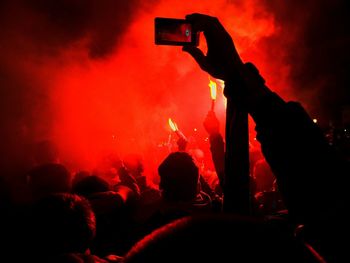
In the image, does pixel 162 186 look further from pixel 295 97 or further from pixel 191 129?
pixel 295 97

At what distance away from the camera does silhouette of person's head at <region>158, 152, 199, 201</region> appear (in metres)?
2.24

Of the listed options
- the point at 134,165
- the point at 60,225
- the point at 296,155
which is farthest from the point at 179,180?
the point at 134,165

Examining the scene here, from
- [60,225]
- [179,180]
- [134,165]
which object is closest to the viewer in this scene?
[60,225]

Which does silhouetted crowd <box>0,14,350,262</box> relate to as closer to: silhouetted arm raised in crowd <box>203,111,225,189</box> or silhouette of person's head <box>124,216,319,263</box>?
silhouette of person's head <box>124,216,319,263</box>

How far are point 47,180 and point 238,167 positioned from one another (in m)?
1.82

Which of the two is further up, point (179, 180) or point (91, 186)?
point (179, 180)

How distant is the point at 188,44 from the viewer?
1957 mm

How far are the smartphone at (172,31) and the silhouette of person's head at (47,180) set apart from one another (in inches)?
56.3

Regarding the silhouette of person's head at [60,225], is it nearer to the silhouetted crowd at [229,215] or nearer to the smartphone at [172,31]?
the silhouetted crowd at [229,215]

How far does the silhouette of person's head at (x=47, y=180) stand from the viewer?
8.19 ft

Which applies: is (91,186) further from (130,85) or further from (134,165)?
(130,85)

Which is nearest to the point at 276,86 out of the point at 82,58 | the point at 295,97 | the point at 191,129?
the point at 295,97

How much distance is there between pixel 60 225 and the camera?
1.49 meters

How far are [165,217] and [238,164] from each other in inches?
37.1
